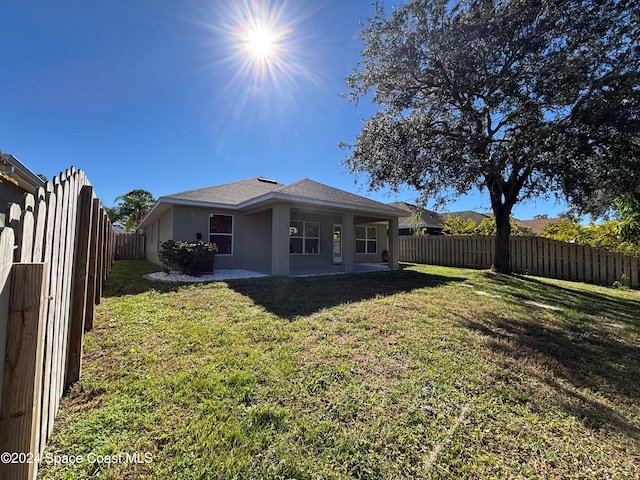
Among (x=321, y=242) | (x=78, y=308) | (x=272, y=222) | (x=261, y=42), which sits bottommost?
(x=78, y=308)

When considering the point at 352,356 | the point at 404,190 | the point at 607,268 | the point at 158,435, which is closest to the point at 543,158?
the point at 404,190

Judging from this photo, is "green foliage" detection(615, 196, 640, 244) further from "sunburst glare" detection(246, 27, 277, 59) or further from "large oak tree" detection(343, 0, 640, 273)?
"sunburst glare" detection(246, 27, 277, 59)

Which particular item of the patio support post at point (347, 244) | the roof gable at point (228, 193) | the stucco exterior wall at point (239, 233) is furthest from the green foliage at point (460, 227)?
the stucco exterior wall at point (239, 233)

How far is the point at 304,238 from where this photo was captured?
12711 millimetres

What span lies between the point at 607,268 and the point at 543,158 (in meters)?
5.20

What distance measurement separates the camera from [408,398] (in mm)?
2484

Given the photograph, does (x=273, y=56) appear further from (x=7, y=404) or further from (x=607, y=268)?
(x=607, y=268)

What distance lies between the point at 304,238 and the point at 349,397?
10401mm

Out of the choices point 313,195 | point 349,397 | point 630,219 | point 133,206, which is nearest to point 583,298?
point 630,219

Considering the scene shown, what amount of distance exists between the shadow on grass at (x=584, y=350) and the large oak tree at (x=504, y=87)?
369 centimetres

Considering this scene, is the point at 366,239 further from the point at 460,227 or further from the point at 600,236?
the point at 600,236

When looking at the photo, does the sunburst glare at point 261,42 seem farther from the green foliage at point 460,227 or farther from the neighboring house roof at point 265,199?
the green foliage at point 460,227

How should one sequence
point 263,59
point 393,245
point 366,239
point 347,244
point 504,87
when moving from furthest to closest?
point 366,239
point 393,245
point 347,244
point 263,59
point 504,87

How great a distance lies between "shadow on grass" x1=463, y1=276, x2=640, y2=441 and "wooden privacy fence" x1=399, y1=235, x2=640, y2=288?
3.43 metres
